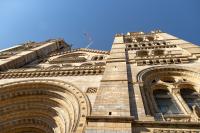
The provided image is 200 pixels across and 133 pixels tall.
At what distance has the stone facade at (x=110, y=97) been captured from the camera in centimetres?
728

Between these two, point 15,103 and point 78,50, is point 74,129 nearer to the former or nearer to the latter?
point 15,103

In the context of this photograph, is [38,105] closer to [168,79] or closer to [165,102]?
[165,102]

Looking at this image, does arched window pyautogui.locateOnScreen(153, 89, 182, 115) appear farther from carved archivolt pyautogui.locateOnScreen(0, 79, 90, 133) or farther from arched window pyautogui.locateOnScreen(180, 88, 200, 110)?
carved archivolt pyautogui.locateOnScreen(0, 79, 90, 133)

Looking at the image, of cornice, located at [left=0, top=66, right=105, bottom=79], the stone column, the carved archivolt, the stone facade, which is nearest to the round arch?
the stone facade

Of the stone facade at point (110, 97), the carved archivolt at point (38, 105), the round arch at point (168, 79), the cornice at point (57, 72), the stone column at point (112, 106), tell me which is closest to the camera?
the stone column at point (112, 106)

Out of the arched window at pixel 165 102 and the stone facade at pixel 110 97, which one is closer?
the stone facade at pixel 110 97

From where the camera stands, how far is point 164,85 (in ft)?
38.8

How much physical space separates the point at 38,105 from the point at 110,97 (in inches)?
194

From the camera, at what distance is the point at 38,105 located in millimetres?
11953

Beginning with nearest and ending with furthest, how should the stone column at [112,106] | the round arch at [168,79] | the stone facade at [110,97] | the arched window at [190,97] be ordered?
the stone column at [112,106] < the stone facade at [110,97] < the arched window at [190,97] < the round arch at [168,79]

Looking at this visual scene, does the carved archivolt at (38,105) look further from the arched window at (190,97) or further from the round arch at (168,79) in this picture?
the arched window at (190,97)

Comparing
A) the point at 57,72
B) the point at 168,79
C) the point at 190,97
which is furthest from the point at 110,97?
the point at 57,72

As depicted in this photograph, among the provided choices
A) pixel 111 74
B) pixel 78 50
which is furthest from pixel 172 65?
pixel 78 50

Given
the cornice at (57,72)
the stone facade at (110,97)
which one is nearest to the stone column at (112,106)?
the stone facade at (110,97)
